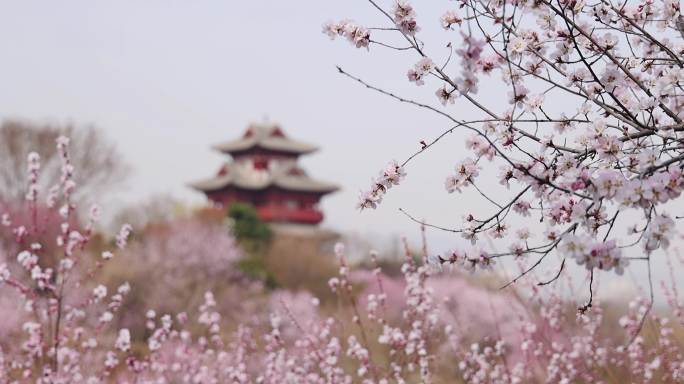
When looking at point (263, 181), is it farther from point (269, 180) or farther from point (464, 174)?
point (464, 174)

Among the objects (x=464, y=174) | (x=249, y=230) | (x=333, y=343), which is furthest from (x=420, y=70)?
(x=249, y=230)

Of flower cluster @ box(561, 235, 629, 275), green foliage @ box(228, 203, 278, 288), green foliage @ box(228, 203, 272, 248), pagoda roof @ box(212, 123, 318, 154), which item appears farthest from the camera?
pagoda roof @ box(212, 123, 318, 154)

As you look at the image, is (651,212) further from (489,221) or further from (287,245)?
(287,245)

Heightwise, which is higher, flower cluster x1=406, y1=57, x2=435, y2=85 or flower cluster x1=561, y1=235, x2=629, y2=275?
flower cluster x1=406, y1=57, x2=435, y2=85

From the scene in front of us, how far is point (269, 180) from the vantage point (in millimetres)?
A: 42781

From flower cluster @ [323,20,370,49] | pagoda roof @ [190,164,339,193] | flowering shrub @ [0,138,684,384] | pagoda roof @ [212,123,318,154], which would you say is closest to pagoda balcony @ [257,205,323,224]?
pagoda roof @ [190,164,339,193]

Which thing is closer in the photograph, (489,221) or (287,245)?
(489,221)

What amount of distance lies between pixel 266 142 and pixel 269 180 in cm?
262

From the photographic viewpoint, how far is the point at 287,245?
25.8 meters

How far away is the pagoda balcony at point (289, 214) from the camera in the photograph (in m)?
41.9

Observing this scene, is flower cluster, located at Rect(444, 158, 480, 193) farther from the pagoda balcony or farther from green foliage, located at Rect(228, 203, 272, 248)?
the pagoda balcony

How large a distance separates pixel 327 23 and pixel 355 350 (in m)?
2.83

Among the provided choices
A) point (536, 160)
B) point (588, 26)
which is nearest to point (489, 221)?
point (536, 160)

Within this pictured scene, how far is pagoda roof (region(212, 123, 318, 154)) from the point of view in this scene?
44.1 metres
